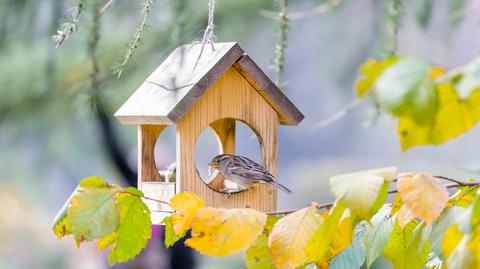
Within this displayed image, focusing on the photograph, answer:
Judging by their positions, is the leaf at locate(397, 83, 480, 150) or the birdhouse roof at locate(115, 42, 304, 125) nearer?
the leaf at locate(397, 83, 480, 150)

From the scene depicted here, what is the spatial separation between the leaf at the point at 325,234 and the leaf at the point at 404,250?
0.58 ft

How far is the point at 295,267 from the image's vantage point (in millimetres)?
1080

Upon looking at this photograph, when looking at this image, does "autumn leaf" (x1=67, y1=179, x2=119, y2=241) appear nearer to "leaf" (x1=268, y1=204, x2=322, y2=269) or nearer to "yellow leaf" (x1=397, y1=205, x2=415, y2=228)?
"leaf" (x1=268, y1=204, x2=322, y2=269)

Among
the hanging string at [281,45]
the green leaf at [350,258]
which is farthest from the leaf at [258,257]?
the hanging string at [281,45]

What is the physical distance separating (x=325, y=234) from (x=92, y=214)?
285mm

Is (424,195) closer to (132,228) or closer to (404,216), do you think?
(404,216)

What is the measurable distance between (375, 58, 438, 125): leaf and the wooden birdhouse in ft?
3.22

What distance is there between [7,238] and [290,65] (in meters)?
1.80

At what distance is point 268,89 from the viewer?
73.5 inches

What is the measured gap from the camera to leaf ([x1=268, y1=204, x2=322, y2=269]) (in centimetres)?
108

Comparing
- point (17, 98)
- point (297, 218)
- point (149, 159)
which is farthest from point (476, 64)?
point (17, 98)

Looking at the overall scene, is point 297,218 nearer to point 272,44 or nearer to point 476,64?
point 476,64

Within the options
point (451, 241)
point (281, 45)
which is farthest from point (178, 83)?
point (451, 241)

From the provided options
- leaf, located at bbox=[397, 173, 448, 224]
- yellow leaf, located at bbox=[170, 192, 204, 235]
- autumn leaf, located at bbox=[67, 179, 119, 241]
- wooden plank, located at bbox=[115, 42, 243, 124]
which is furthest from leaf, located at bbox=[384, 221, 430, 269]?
wooden plank, located at bbox=[115, 42, 243, 124]
